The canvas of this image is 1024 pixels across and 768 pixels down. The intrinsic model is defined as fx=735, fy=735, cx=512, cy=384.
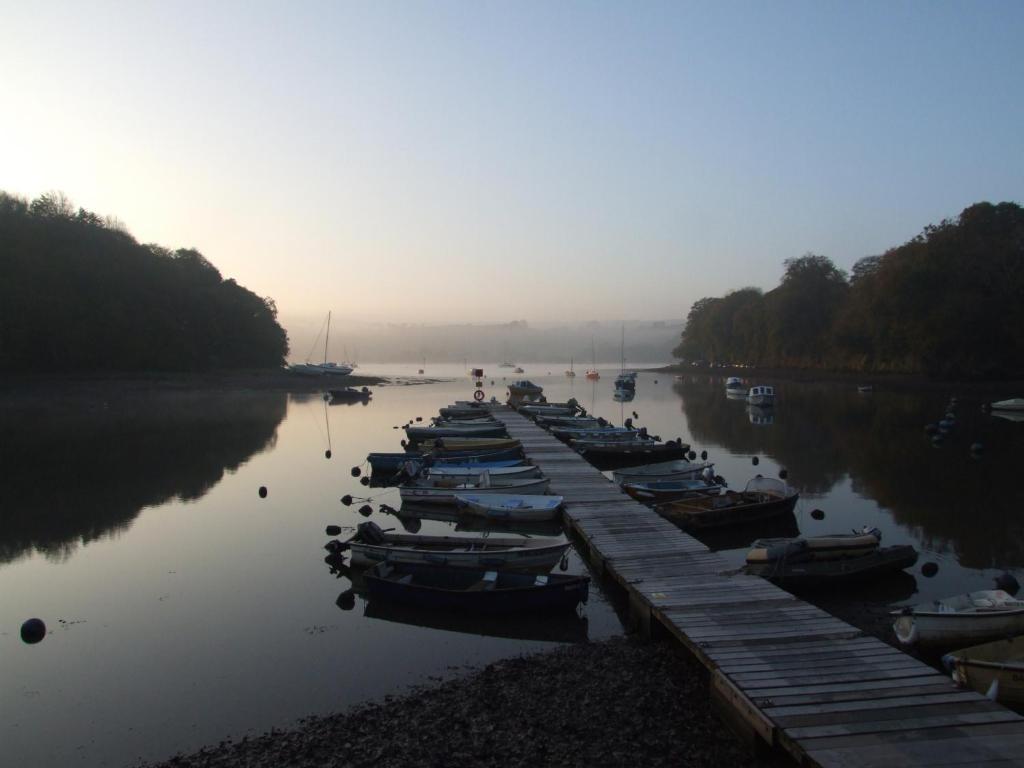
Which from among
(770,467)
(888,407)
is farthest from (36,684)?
(888,407)

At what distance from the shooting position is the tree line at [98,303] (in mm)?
68250

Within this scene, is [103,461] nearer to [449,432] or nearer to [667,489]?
[449,432]

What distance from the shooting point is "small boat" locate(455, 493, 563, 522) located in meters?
20.5

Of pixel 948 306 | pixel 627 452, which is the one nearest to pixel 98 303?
pixel 627 452

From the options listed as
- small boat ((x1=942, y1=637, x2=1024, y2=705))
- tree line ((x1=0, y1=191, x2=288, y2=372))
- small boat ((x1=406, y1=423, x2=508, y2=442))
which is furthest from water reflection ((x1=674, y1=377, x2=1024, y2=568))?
tree line ((x1=0, y1=191, x2=288, y2=372))

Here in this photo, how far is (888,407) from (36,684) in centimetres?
6103

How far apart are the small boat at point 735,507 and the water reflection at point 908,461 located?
7.58ft

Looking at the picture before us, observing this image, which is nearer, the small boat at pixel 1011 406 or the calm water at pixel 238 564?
the calm water at pixel 238 564

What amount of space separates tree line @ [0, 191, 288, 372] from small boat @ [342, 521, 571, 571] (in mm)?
64817

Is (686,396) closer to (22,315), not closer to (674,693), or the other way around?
(22,315)

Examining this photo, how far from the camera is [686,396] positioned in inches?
3206

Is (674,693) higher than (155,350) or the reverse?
the reverse

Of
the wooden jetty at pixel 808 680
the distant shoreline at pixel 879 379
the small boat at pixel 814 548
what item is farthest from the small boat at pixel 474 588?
the distant shoreline at pixel 879 379

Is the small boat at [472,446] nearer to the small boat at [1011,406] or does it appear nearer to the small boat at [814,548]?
the small boat at [814,548]
